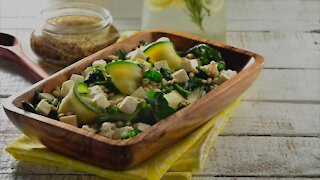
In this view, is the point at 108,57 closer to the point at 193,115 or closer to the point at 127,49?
the point at 127,49

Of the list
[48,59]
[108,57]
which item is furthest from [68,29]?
[108,57]

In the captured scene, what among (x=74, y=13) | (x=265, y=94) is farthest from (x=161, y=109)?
(x=74, y=13)

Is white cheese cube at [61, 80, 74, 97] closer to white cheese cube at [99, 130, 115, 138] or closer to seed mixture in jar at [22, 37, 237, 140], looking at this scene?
seed mixture in jar at [22, 37, 237, 140]

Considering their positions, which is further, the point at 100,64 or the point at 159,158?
the point at 100,64

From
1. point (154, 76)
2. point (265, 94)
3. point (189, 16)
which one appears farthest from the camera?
point (189, 16)

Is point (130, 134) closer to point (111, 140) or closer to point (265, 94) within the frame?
point (111, 140)

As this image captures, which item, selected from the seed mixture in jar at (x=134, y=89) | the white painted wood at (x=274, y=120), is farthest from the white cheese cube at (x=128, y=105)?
the white painted wood at (x=274, y=120)

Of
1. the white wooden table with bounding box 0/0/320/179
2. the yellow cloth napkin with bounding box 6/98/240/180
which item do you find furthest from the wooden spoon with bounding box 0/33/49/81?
the yellow cloth napkin with bounding box 6/98/240/180

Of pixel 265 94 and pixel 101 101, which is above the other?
pixel 101 101
